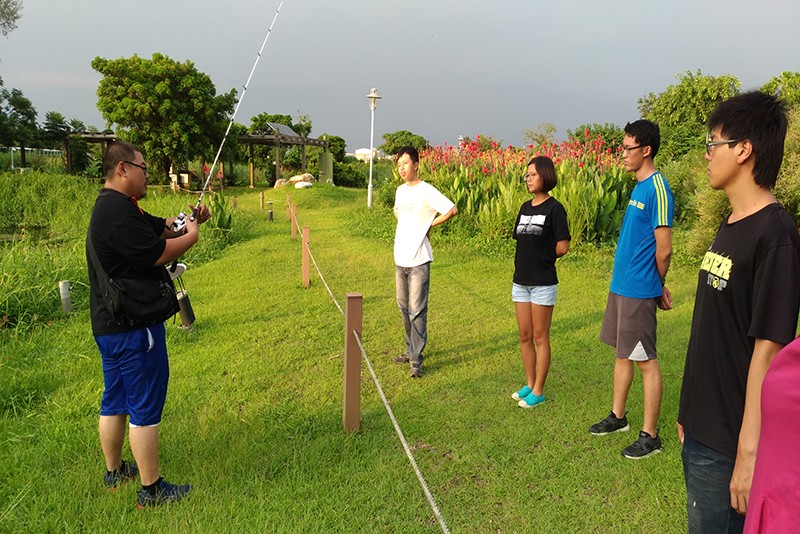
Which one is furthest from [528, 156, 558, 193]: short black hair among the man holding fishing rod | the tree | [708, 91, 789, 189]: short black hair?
the tree

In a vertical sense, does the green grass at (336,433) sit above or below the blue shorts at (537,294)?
below

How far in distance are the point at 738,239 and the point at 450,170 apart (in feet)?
41.7

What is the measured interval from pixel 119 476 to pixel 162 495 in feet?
1.22

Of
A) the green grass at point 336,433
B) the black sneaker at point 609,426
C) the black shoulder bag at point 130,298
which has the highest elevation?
the black shoulder bag at point 130,298

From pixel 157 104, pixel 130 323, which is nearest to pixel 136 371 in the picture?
pixel 130 323

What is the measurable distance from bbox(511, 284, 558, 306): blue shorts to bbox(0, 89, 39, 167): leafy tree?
30.4 m

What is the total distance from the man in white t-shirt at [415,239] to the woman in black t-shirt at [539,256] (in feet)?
2.96

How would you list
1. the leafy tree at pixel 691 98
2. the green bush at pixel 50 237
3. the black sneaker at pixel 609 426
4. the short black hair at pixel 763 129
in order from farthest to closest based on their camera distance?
the leafy tree at pixel 691 98
the green bush at pixel 50 237
the black sneaker at pixel 609 426
the short black hair at pixel 763 129

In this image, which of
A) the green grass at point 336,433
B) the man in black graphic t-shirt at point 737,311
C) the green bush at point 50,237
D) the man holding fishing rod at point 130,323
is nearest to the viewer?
the man in black graphic t-shirt at point 737,311

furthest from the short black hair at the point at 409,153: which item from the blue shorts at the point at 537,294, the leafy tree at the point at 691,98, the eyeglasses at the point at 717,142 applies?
the leafy tree at the point at 691,98

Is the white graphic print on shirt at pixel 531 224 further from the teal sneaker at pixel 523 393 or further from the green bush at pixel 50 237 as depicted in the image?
the green bush at pixel 50 237

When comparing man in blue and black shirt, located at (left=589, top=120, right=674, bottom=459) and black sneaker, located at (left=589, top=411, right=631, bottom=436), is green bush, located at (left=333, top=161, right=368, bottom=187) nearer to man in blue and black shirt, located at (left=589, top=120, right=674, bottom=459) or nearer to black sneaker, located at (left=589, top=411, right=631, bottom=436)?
black sneaker, located at (left=589, top=411, right=631, bottom=436)

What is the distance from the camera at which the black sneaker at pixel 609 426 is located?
378 cm

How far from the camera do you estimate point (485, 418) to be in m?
4.08
